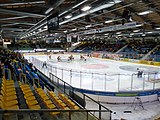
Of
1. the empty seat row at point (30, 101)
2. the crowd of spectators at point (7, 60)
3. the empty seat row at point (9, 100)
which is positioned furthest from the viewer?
the crowd of spectators at point (7, 60)

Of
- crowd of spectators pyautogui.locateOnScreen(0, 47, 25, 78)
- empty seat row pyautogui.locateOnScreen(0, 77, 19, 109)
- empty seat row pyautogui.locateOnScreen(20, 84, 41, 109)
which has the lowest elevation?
empty seat row pyautogui.locateOnScreen(20, 84, 41, 109)

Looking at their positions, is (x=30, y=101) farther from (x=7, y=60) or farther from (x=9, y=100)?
(x=7, y=60)

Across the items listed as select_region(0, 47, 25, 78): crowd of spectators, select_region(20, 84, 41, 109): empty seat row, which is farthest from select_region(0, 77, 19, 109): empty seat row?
select_region(0, 47, 25, 78): crowd of spectators

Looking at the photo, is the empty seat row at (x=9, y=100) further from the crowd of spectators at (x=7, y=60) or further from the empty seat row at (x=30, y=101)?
the crowd of spectators at (x=7, y=60)

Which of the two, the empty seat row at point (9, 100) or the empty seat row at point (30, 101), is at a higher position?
the empty seat row at point (9, 100)

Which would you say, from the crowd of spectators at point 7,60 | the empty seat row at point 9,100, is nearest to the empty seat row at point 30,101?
the empty seat row at point 9,100

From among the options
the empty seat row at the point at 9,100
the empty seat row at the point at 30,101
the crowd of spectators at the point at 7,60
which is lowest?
the empty seat row at the point at 30,101

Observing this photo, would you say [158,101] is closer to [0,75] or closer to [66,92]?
[66,92]

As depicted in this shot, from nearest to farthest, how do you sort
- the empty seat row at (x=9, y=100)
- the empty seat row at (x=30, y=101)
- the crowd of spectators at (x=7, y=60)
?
1. the empty seat row at (x=9, y=100)
2. the empty seat row at (x=30, y=101)
3. the crowd of spectators at (x=7, y=60)

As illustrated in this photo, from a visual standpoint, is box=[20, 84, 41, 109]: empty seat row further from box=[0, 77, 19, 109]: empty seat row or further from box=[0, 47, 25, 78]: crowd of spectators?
box=[0, 47, 25, 78]: crowd of spectators

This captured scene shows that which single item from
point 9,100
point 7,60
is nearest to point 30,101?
point 9,100

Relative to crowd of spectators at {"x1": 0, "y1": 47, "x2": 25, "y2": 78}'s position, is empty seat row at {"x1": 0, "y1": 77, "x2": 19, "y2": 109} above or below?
below

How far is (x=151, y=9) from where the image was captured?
40.5 ft

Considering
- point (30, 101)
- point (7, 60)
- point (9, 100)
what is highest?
point (7, 60)
